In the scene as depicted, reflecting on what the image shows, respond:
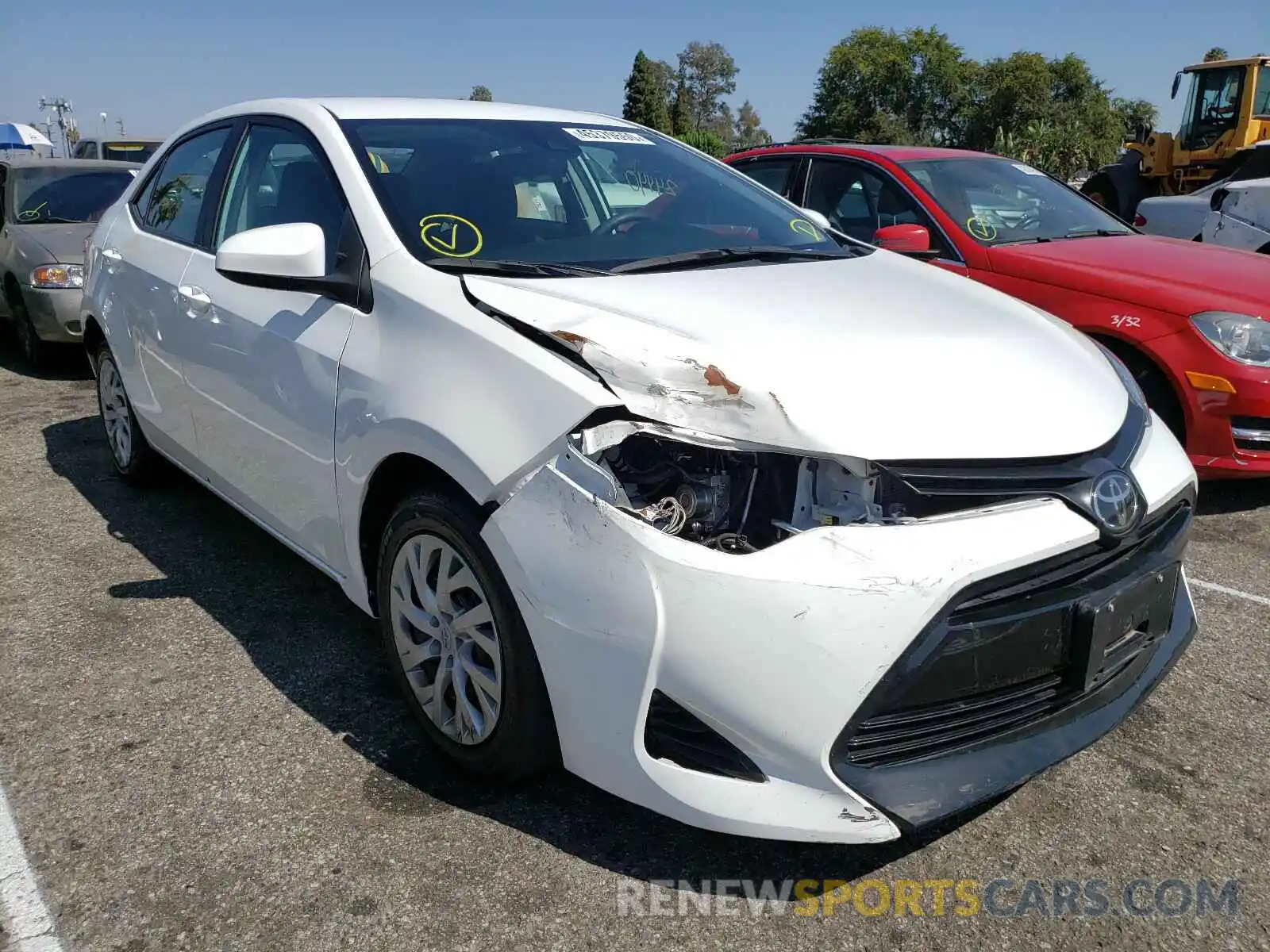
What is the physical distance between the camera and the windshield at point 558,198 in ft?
8.77

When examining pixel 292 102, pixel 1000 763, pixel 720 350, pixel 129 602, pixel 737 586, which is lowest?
pixel 129 602

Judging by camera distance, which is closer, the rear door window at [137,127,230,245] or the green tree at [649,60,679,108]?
the rear door window at [137,127,230,245]

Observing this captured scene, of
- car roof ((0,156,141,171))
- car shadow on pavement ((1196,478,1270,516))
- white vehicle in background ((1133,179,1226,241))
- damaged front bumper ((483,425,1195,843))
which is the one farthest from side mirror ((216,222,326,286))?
white vehicle in background ((1133,179,1226,241))

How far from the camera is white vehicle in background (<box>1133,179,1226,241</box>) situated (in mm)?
9516

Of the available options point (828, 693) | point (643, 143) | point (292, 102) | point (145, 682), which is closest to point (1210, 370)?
point (643, 143)

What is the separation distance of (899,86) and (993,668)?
83637 millimetres

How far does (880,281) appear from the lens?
2.76m

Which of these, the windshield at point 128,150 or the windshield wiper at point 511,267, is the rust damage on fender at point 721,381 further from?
the windshield at point 128,150

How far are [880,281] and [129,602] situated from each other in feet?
9.07

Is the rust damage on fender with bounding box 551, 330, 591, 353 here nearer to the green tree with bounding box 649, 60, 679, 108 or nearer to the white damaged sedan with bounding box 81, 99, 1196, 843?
the white damaged sedan with bounding box 81, 99, 1196, 843

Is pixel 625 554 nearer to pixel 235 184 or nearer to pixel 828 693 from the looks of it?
pixel 828 693

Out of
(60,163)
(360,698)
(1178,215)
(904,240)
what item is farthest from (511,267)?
(1178,215)

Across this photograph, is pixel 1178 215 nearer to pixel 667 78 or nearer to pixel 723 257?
pixel 723 257

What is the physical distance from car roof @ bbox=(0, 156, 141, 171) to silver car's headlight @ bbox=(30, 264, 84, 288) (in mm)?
1496
